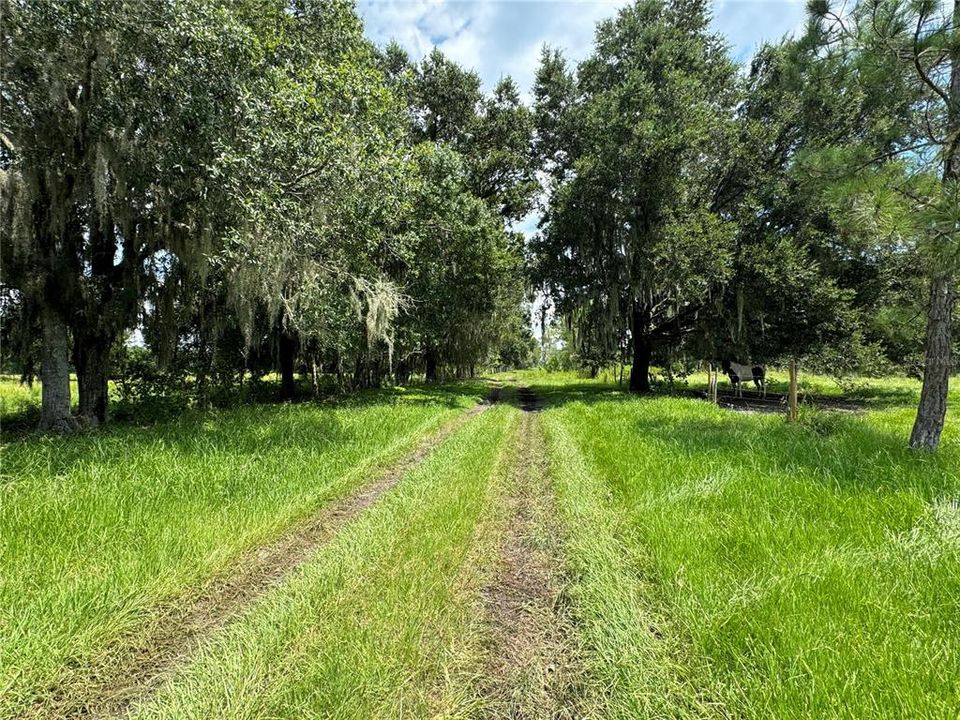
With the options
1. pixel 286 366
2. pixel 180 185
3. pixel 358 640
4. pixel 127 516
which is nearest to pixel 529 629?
pixel 358 640

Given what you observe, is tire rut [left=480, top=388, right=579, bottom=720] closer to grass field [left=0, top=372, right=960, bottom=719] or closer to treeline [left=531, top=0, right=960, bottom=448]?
grass field [left=0, top=372, right=960, bottom=719]

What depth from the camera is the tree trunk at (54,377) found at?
7.48m

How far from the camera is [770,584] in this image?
249cm

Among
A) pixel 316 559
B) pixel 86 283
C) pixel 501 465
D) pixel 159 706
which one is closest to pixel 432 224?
pixel 86 283

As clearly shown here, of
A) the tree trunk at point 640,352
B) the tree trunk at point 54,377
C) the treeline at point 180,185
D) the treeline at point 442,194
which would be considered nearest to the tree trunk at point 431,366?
the treeline at point 442,194

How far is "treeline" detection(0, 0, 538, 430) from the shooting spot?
598cm

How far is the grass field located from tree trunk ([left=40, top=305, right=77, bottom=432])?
286cm

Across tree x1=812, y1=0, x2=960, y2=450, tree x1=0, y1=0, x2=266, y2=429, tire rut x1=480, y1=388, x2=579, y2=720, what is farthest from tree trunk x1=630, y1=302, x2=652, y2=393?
tree x1=0, y1=0, x2=266, y2=429

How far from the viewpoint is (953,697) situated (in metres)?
1.66

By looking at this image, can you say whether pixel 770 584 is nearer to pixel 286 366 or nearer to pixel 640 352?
pixel 286 366

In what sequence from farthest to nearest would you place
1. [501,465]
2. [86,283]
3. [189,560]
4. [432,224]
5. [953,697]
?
[432,224] → [86,283] → [501,465] → [189,560] → [953,697]

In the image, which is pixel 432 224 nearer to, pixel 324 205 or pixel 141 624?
pixel 324 205

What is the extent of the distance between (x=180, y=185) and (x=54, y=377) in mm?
4217

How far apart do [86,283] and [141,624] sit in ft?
26.1
